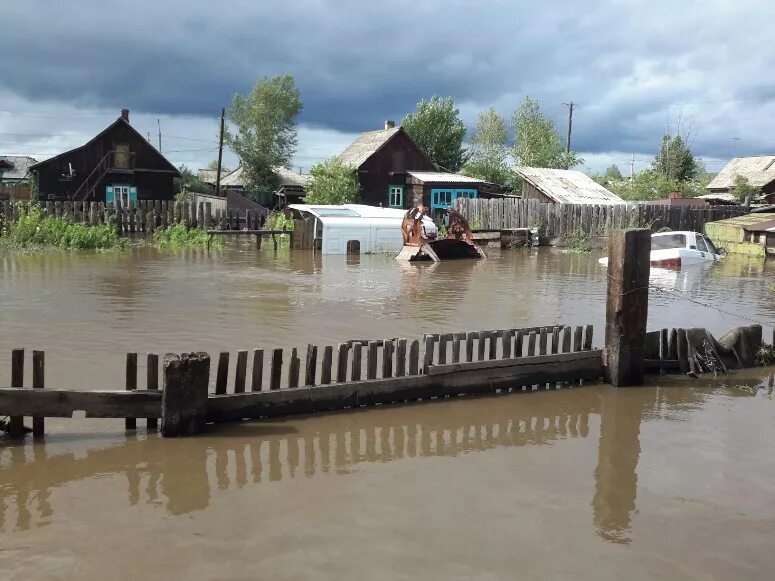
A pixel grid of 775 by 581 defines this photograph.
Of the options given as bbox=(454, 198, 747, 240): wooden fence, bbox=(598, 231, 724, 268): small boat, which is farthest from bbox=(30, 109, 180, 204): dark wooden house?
bbox=(598, 231, 724, 268): small boat

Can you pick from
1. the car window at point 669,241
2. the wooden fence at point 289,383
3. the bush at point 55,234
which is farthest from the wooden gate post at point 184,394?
the car window at point 669,241

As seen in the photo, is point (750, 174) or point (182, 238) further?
point (750, 174)

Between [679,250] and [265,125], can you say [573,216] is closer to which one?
[679,250]

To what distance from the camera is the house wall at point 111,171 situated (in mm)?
41438

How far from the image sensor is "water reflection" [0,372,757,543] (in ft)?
18.0

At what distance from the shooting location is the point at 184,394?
21.3ft

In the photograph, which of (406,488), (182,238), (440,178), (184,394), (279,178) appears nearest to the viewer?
(406,488)

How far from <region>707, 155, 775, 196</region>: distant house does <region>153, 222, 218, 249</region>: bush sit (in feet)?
134

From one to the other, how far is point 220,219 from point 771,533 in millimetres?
31317

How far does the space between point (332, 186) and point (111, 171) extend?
12.6 meters

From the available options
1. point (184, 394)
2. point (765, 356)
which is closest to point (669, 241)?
point (765, 356)

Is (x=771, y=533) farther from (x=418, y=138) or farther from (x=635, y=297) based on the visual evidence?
(x=418, y=138)

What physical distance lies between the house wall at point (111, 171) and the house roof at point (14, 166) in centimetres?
1341

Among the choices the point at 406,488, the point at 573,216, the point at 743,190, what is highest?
→ the point at 743,190
